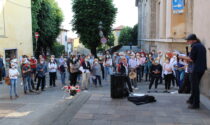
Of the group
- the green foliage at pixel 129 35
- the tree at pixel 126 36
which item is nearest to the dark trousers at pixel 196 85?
the green foliage at pixel 129 35

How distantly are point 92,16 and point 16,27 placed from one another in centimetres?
1233

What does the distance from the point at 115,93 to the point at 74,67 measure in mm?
5559

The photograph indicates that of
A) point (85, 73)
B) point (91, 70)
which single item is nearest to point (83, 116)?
point (85, 73)

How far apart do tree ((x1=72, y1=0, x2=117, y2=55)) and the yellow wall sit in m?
9.03

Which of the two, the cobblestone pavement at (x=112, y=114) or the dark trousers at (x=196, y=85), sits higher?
the dark trousers at (x=196, y=85)

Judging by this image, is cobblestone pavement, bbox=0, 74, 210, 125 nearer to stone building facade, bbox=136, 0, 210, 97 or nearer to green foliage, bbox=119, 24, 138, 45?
stone building facade, bbox=136, 0, 210, 97

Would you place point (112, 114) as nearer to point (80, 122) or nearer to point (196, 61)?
point (80, 122)

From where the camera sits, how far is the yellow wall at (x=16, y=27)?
17938mm

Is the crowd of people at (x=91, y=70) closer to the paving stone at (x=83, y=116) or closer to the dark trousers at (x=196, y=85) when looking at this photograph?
the dark trousers at (x=196, y=85)

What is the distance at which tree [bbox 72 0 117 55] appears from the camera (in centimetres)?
A: 2983

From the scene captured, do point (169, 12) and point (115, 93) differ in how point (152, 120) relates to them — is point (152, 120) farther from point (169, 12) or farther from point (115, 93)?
point (169, 12)

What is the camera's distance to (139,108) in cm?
546

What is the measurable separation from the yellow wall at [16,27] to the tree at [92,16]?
9031mm

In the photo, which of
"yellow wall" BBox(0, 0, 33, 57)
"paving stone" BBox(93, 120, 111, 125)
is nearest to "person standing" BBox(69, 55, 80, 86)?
"paving stone" BBox(93, 120, 111, 125)
